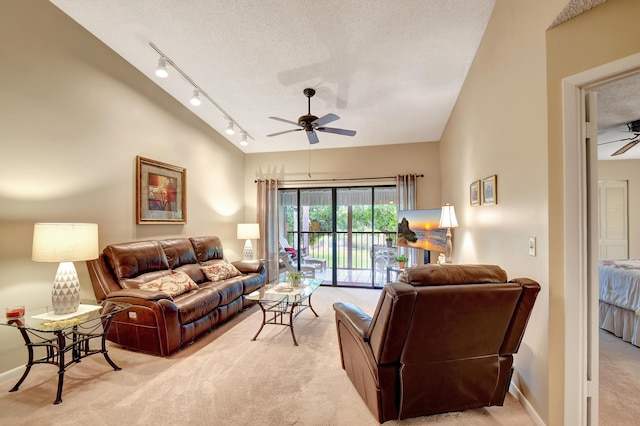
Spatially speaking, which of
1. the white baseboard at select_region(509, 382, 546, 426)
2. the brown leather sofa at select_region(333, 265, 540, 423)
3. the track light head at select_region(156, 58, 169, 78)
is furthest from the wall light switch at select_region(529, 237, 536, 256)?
the track light head at select_region(156, 58, 169, 78)

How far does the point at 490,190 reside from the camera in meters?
2.60

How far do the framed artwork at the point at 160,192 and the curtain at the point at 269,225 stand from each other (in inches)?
68.1

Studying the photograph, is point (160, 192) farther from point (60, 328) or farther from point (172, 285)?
point (60, 328)

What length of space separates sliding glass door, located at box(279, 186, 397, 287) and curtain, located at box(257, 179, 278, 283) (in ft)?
0.58

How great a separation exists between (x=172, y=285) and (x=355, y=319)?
2.32 metres

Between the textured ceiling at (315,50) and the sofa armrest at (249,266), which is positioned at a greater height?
the textured ceiling at (315,50)

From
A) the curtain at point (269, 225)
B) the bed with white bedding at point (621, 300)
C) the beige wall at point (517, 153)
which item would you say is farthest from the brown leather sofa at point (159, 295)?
the bed with white bedding at point (621, 300)

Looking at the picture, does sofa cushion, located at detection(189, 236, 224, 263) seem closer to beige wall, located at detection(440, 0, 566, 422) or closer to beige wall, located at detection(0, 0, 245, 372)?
beige wall, located at detection(0, 0, 245, 372)

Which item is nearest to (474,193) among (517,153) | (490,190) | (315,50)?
(490,190)

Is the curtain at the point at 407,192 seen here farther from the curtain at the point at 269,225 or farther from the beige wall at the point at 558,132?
the beige wall at the point at 558,132

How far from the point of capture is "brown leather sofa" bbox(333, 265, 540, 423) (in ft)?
4.76

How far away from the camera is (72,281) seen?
7.32 feet

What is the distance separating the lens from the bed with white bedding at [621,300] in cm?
276

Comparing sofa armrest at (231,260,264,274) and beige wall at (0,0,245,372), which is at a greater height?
beige wall at (0,0,245,372)
